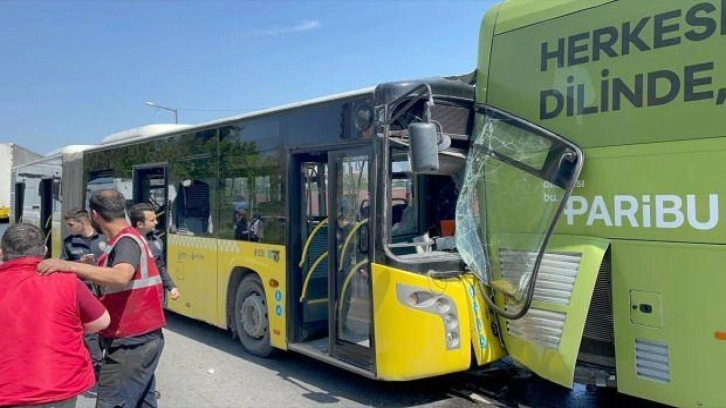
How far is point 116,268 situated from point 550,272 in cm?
305

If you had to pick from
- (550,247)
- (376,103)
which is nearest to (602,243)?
(550,247)

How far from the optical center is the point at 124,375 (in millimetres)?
3912

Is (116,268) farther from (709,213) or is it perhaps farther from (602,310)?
(709,213)

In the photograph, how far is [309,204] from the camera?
21.4 ft

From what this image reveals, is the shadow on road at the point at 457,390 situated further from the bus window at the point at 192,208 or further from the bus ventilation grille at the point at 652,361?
the bus window at the point at 192,208

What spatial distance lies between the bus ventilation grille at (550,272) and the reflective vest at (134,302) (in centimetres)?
270

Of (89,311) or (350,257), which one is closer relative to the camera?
(89,311)

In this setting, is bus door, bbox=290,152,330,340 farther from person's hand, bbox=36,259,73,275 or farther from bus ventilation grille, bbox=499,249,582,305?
person's hand, bbox=36,259,73,275

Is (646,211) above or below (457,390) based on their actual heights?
above

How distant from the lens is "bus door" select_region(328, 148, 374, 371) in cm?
544

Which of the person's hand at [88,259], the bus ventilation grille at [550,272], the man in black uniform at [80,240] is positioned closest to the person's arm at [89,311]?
the person's hand at [88,259]

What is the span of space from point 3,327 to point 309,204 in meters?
3.82

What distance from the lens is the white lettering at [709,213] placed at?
388cm

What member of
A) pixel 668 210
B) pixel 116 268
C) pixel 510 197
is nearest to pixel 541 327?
pixel 510 197
